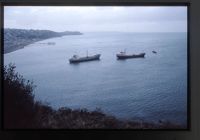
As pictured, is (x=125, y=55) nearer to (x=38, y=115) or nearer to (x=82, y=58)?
(x=82, y=58)

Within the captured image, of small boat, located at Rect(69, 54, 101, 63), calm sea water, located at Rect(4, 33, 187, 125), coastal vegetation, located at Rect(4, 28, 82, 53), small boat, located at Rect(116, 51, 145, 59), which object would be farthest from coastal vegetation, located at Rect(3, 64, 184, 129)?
small boat, located at Rect(116, 51, 145, 59)

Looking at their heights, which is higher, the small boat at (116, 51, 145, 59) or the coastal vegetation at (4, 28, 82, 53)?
the coastal vegetation at (4, 28, 82, 53)

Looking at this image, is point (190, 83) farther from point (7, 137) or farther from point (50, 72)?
point (7, 137)

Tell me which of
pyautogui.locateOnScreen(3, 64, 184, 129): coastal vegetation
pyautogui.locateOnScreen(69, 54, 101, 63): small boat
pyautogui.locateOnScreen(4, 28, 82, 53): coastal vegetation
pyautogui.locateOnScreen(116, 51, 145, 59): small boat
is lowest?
pyautogui.locateOnScreen(3, 64, 184, 129): coastal vegetation

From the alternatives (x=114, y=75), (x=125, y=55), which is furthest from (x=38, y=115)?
(x=125, y=55)

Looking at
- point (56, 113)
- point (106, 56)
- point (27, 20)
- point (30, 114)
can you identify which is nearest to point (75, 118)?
point (56, 113)

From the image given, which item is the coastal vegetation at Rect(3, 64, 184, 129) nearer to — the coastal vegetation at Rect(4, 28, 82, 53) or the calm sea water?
the calm sea water
